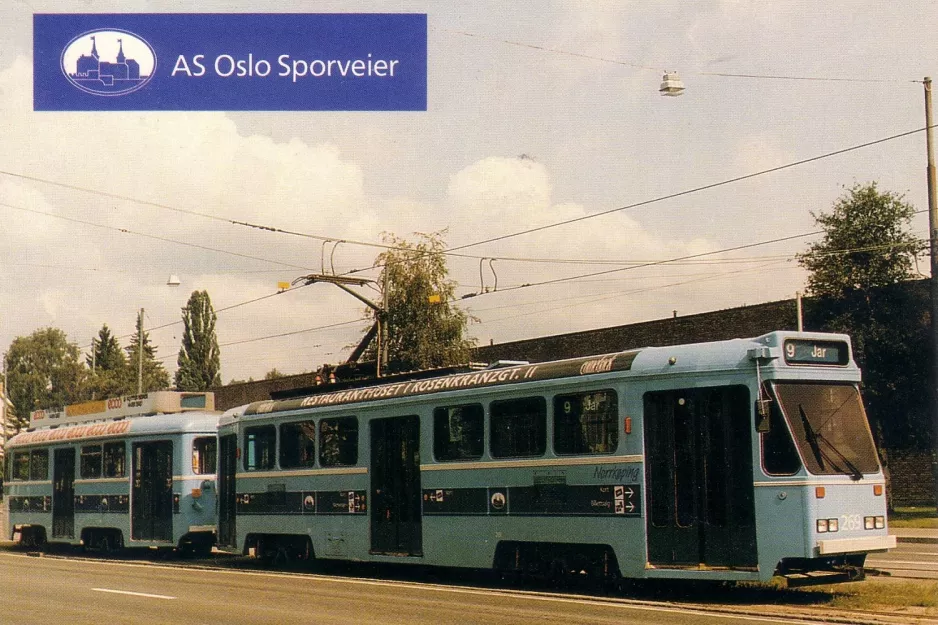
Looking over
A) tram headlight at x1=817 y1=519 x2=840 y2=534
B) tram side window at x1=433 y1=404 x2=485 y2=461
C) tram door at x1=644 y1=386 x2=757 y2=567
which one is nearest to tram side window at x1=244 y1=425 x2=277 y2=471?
tram side window at x1=433 y1=404 x2=485 y2=461

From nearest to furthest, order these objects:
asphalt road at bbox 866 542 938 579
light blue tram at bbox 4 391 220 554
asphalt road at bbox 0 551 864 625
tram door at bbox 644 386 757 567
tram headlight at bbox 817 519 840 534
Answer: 1. asphalt road at bbox 0 551 864 625
2. tram headlight at bbox 817 519 840 534
3. tram door at bbox 644 386 757 567
4. asphalt road at bbox 866 542 938 579
5. light blue tram at bbox 4 391 220 554

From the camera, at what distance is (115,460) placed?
26438 millimetres

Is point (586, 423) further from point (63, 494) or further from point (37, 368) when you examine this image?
point (37, 368)

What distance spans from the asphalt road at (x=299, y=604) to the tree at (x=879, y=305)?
1864 centimetres

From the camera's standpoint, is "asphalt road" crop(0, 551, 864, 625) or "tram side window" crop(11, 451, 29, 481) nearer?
Result: "asphalt road" crop(0, 551, 864, 625)

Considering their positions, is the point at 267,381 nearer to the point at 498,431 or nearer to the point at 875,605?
the point at 498,431

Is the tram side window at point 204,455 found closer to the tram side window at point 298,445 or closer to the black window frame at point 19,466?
the tram side window at point 298,445

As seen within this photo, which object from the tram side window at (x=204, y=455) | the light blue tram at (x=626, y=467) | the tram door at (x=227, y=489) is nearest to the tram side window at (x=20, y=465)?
the tram side window at (x=204, y=455)

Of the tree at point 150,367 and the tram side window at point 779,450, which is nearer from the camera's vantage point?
the tram side window at point 779,450

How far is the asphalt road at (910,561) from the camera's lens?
16828 mm

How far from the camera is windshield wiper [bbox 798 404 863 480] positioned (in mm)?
13828

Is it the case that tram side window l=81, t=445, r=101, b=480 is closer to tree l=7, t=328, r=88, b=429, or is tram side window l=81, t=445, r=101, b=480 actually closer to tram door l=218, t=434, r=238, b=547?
tram door l=218, t=434, r=238, b=547

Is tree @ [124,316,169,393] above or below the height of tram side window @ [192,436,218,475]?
above

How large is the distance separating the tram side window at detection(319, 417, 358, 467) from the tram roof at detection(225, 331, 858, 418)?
→ 1.16 meters
